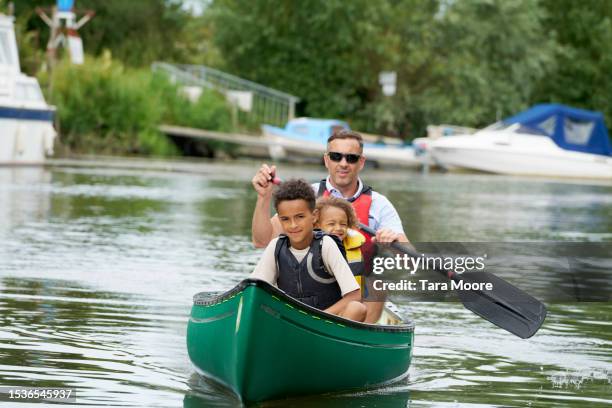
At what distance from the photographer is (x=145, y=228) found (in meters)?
20.7

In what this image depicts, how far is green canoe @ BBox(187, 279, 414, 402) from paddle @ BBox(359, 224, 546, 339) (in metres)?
0.86

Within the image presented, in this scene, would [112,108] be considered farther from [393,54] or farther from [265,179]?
[265,179]

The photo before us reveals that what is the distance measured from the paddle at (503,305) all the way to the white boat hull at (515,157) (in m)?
36.5

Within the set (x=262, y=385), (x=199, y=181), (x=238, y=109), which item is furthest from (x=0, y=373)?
(x=238, y=109)

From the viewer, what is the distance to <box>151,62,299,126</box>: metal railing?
2103 inches

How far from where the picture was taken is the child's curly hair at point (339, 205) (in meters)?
9.25

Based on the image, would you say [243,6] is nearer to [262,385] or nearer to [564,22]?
[564,22]

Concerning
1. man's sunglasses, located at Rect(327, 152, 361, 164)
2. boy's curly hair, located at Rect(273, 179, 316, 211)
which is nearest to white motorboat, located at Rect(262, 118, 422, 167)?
man's sunglasses, located at Rect(327, 152, 361, 164)

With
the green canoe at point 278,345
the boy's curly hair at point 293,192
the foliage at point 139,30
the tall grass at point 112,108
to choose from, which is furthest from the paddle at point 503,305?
the foliage at point 139,30

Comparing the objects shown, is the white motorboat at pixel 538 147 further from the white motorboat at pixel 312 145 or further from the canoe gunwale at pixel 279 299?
the canoe gunwale at pixel 279 299

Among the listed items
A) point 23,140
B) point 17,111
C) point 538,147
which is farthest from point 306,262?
point 538,147

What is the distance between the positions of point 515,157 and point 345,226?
130 feet

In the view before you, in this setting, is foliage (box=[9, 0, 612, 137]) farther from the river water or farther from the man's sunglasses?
the man's sunglasses

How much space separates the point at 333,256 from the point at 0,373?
Answer: 220cm
